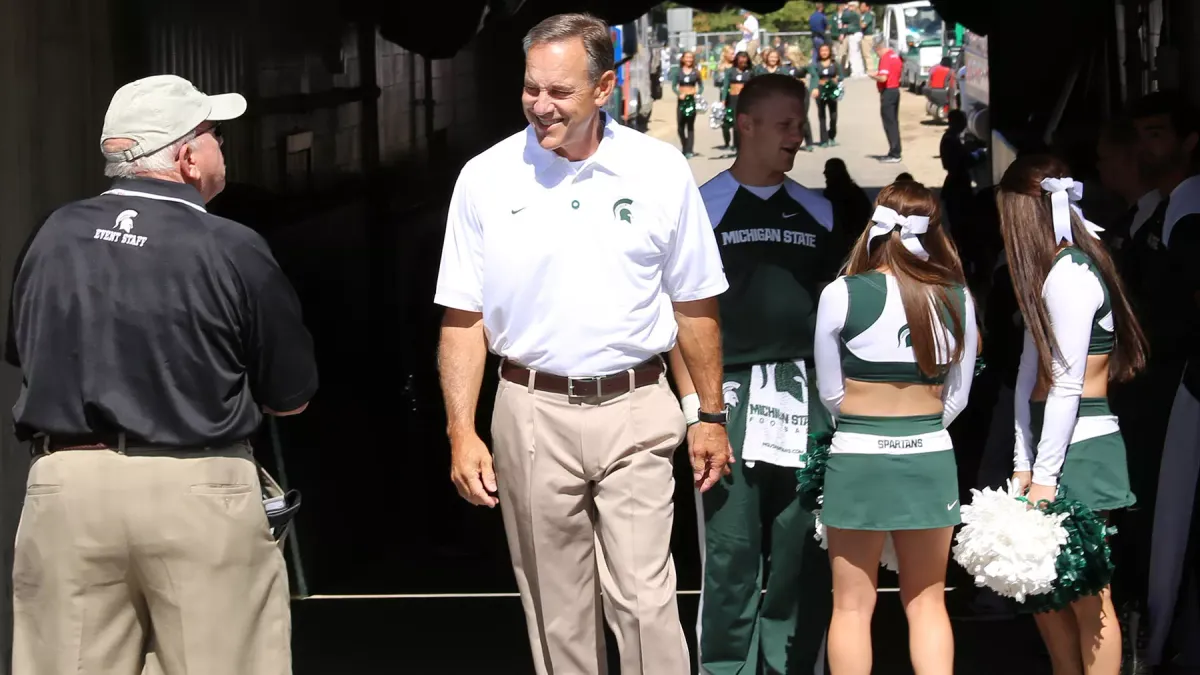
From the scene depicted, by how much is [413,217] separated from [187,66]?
6.01 m

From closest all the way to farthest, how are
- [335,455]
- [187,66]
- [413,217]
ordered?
[187,66]
[335,455]
[413,217]

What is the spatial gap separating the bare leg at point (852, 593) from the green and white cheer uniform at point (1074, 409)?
20.2 inches

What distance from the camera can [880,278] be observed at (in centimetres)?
414

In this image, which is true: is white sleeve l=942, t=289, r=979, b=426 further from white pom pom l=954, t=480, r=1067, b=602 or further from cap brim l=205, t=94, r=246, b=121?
cap brim l=205, t=94, r=246, b=121

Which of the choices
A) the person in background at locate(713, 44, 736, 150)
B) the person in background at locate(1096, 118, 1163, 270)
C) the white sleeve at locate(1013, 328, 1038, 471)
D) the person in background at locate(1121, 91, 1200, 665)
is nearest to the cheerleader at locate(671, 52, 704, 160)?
the person in background at locate(713, 44, 736, 150)

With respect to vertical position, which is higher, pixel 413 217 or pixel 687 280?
pixel 687 280

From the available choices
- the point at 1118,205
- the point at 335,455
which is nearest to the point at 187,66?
the point at 335,455

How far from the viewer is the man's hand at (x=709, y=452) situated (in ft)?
13.5

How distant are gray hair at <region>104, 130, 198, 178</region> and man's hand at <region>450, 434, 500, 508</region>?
3.14ft

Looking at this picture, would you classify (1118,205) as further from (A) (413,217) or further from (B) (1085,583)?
(A) (413,217)

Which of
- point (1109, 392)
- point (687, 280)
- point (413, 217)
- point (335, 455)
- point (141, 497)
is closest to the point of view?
point (141, 497)

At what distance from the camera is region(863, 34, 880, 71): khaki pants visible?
3816cm

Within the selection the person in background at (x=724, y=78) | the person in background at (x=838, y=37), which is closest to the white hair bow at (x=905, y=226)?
the person in background at (x=724, y=78)

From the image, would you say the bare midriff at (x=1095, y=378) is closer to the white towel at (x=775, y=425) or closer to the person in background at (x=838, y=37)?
the white towel at (x=775, y=425)
